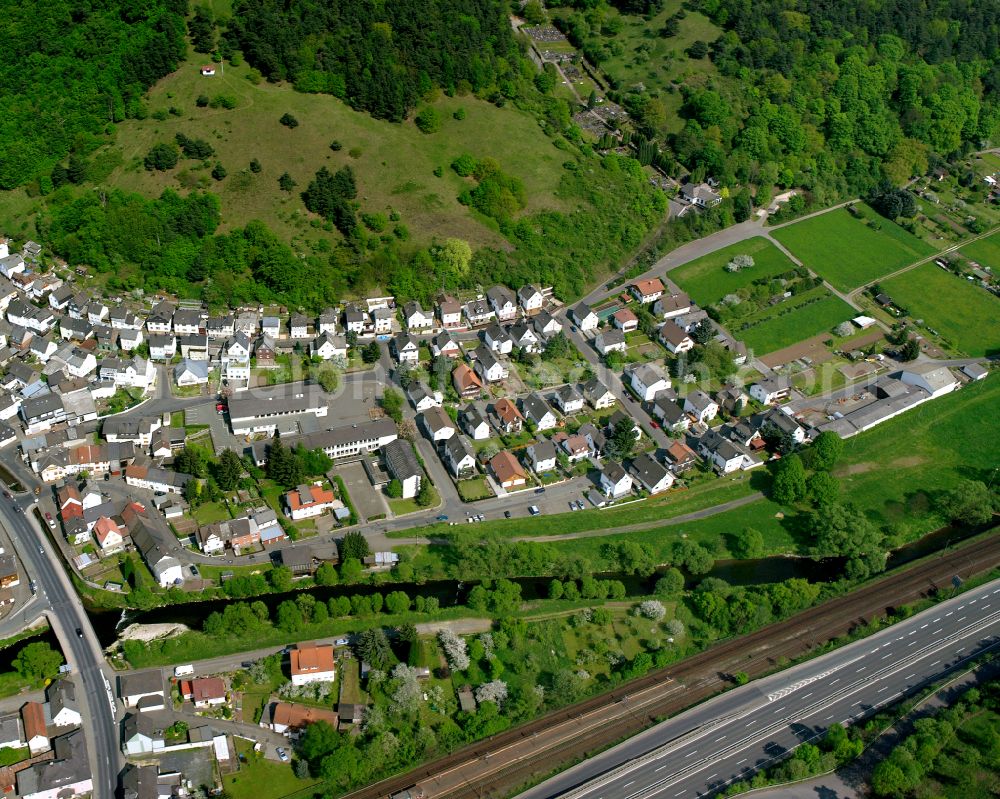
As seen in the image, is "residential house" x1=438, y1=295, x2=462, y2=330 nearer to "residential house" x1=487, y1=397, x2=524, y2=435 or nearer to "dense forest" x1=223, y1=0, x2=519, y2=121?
"residential house" x1=487, y1=397, x2=524, y2=435

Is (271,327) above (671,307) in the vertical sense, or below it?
above

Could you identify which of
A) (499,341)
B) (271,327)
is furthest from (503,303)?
(271,327)

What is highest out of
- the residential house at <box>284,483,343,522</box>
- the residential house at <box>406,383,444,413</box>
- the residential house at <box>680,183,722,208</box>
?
the residential house at <box>680,183,722,208</box>

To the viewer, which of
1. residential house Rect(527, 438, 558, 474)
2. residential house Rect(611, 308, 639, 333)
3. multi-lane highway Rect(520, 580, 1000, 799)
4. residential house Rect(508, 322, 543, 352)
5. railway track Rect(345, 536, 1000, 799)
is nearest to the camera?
railway track Rect(345, 536, 1000, 799)

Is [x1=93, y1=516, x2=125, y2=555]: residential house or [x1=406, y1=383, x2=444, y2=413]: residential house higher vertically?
[x1=406, y1=383, x2=444, y2=413]: residential house

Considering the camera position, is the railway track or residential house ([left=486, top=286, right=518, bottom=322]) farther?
residential house ([left=486, top=286, right=518, bottom=322])

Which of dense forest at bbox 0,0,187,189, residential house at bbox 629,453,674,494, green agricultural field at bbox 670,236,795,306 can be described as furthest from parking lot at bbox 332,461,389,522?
dense forest at bbox 0,0,187,189

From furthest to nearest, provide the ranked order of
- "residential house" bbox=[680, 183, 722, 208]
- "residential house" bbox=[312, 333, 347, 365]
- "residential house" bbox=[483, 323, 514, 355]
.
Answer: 1. "residential house" bbox=[680, 183, 722, 208]
2. "residential house" bbox=[483, 323, 514, 355]
3. "residential house" bbox=[312, 333, 347, 365]

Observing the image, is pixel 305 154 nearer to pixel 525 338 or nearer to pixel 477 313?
pixel 477 313
